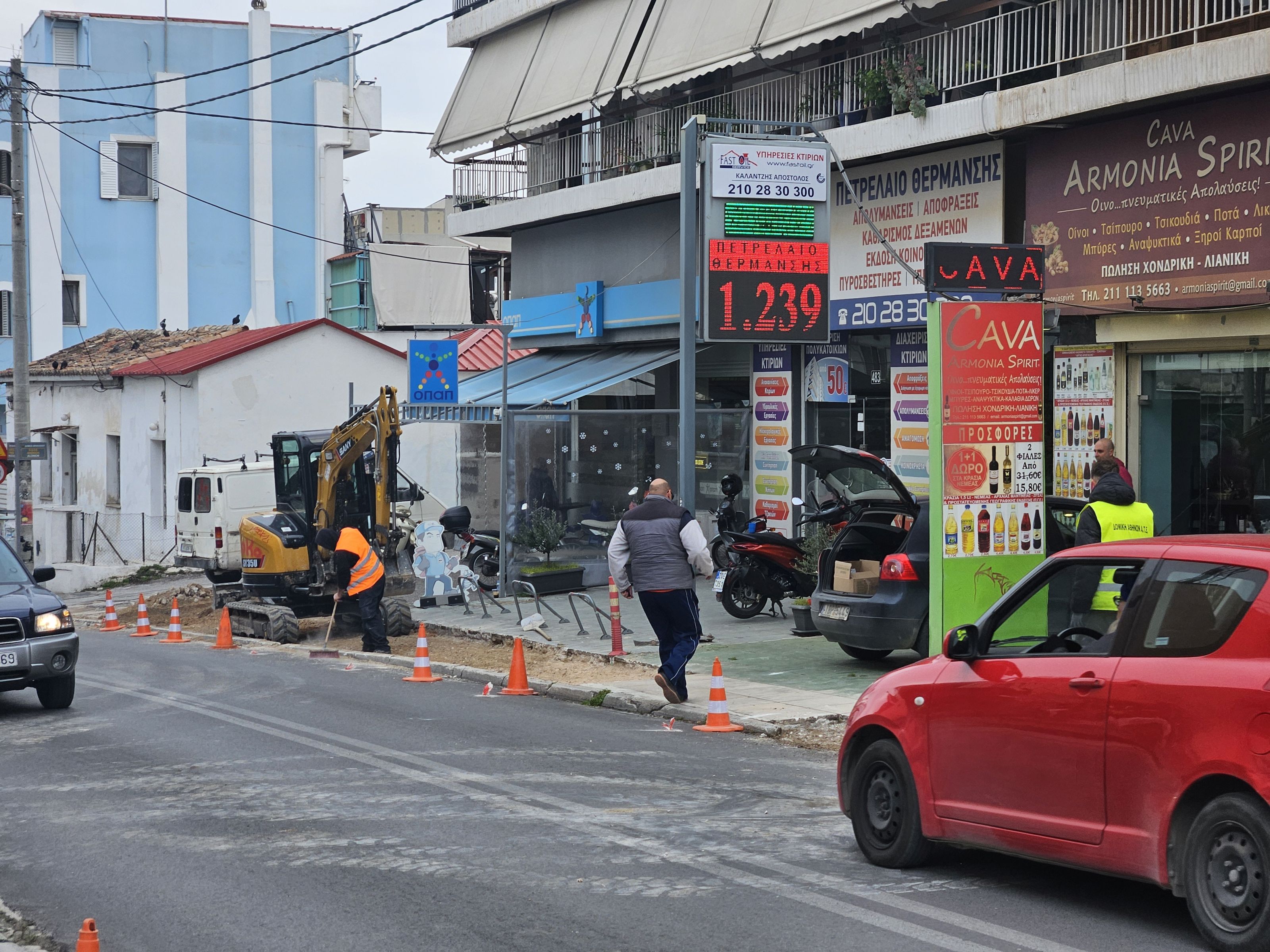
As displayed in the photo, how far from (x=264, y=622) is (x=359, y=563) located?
360cm

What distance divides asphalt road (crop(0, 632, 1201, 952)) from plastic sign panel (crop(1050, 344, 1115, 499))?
7074mm

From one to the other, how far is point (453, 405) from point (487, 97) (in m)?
7.46

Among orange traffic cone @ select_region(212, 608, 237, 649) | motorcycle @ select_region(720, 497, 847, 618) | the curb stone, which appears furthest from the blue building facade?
the curb stone

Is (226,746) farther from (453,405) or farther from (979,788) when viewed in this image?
(453,405)

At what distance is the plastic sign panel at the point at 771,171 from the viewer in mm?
15664

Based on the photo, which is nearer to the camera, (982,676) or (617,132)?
(982,676)

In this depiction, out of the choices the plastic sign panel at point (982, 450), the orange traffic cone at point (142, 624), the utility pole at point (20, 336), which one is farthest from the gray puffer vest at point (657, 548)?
the utility pole at point (20, 336)

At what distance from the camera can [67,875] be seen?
7.39 metres

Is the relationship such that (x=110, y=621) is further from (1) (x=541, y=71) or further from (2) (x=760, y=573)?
(2) (x=760, y=573)

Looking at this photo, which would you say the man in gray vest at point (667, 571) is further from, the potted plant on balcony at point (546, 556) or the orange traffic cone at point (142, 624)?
the orange traffic cone at point (142, 624)

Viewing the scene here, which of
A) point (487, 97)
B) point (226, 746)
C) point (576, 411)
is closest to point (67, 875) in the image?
point (226, 746)

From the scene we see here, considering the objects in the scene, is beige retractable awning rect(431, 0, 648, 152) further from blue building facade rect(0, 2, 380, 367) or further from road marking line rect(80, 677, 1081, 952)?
blue building facade rect(0, 2, 380, 367)

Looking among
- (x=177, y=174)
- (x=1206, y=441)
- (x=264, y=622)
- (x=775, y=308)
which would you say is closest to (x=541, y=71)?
(x=264, y=622)

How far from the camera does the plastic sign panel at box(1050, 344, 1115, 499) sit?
16672mm
